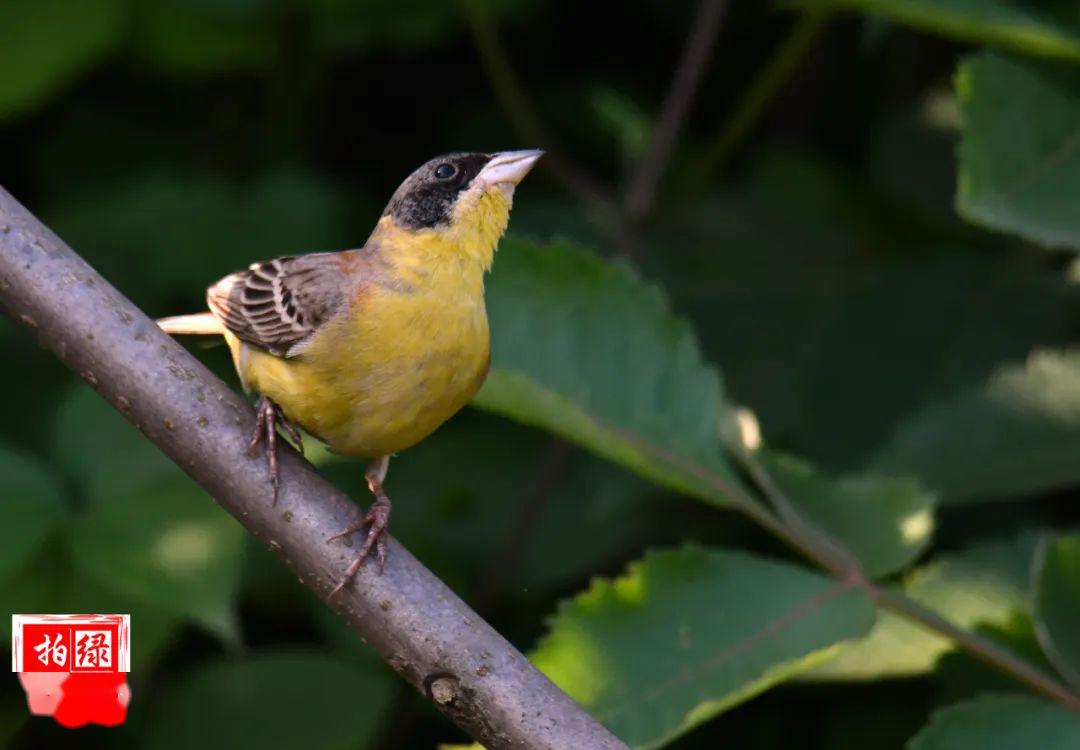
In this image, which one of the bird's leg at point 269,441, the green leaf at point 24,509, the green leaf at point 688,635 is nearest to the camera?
the bird's leg at point 269,441

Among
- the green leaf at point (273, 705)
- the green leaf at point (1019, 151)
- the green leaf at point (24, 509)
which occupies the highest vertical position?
the green leaf at point (1019, 151)

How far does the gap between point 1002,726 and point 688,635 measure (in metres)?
0.45

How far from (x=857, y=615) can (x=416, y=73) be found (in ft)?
8.12

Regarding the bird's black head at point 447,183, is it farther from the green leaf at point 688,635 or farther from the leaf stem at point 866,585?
the green leaf at point 688,635

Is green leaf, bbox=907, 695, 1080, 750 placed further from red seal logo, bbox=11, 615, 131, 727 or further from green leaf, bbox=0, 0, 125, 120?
green leaf, bbox=0, 0, 125, 120

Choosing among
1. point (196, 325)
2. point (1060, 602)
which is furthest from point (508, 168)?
point (1060, 602)

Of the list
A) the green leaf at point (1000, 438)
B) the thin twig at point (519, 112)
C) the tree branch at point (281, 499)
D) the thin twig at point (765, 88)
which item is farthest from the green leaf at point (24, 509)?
the thin twig at point (765, 88)

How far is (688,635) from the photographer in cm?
192

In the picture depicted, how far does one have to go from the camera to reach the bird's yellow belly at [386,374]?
2.11 m

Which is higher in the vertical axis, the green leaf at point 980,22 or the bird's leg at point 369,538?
the green leaf at point 980,22

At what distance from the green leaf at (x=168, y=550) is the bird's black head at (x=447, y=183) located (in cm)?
63

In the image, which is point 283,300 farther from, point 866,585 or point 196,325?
point 866,585

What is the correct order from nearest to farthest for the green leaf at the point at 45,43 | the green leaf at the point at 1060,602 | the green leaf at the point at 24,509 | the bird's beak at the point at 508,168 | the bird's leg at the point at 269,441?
the bird's leg at the point at 269,441 < the green leaf at the point at 1060,602 < the green leaf at the point at 24,509 < the bird's beak at the point at 508,168 < the green leaf at the point at 45,43

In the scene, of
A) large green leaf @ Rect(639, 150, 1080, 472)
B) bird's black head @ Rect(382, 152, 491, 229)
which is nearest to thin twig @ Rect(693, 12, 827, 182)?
large green leaf @ Rect(639, 150, 1080, 472)
